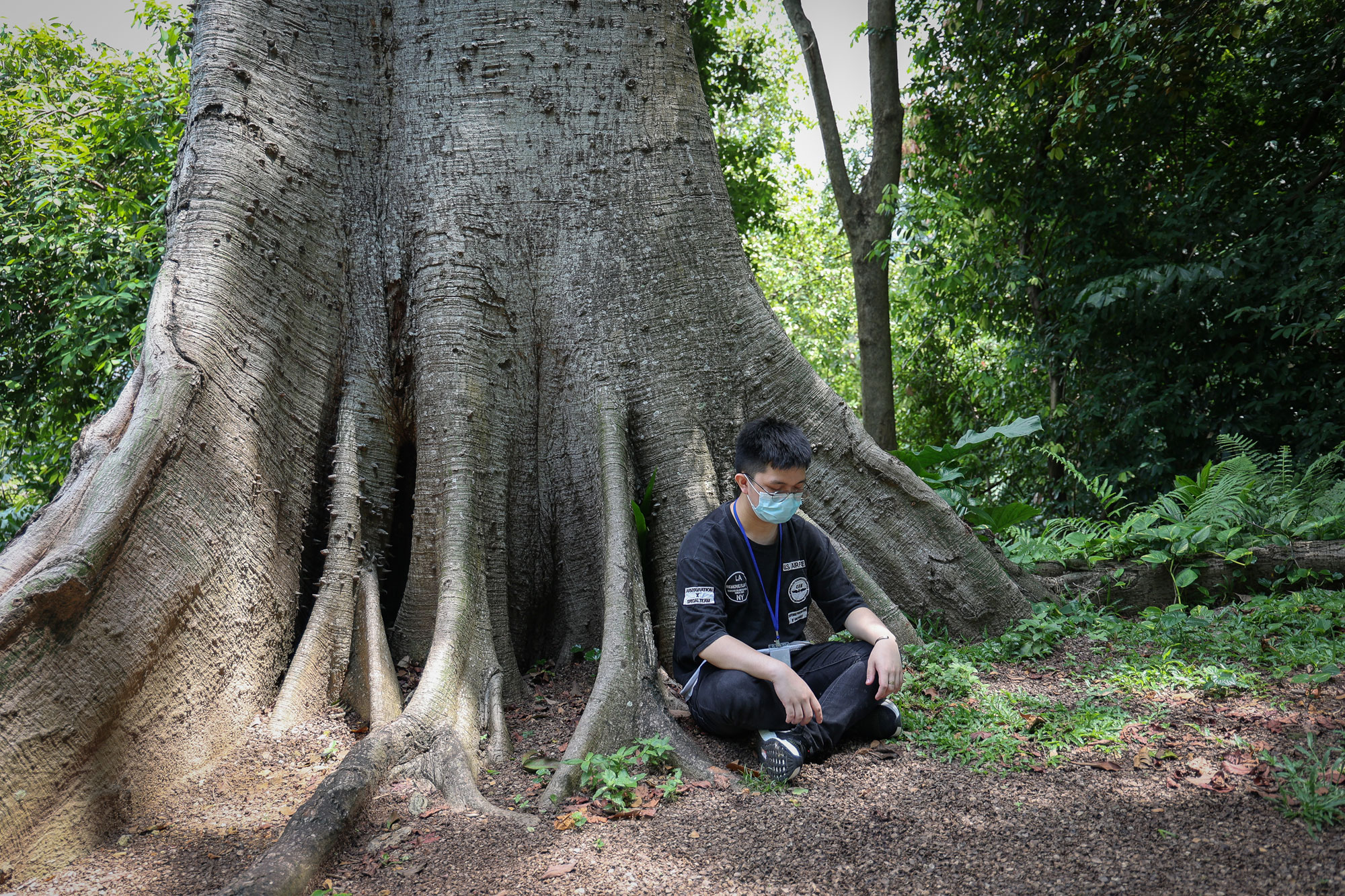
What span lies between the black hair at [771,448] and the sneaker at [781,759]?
0.95m

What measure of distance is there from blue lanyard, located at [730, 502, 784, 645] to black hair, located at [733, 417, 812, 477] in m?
0.22

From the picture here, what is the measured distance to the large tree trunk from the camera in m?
3.16

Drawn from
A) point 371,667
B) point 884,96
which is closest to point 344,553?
point 371,667

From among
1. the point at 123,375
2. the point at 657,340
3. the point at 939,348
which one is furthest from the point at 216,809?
the point at 939,348

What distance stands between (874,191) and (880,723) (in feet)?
26.9

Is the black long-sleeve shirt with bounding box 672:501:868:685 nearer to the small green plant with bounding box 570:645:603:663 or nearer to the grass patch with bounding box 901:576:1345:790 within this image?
the grass patch with bounding box 901:576:1345:790

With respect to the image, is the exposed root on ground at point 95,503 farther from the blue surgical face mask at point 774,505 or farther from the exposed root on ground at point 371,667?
the blue surgical face mask at point 774,505

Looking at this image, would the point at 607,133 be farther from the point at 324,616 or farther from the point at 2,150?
the point at 2,150

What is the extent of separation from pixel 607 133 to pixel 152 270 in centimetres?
638

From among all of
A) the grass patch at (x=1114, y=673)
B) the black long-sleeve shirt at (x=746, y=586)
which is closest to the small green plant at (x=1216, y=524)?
the grass patch at (x=1114, y=673)

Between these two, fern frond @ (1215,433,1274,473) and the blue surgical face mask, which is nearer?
the blue surgical face mask

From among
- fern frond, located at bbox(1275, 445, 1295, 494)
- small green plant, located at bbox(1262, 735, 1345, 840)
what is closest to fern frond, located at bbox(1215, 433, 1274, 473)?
fern frond, located at bbox(1275, 445, 1295, 494)

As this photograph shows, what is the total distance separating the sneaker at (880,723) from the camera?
9.99ft

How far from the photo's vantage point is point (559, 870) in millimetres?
2252
